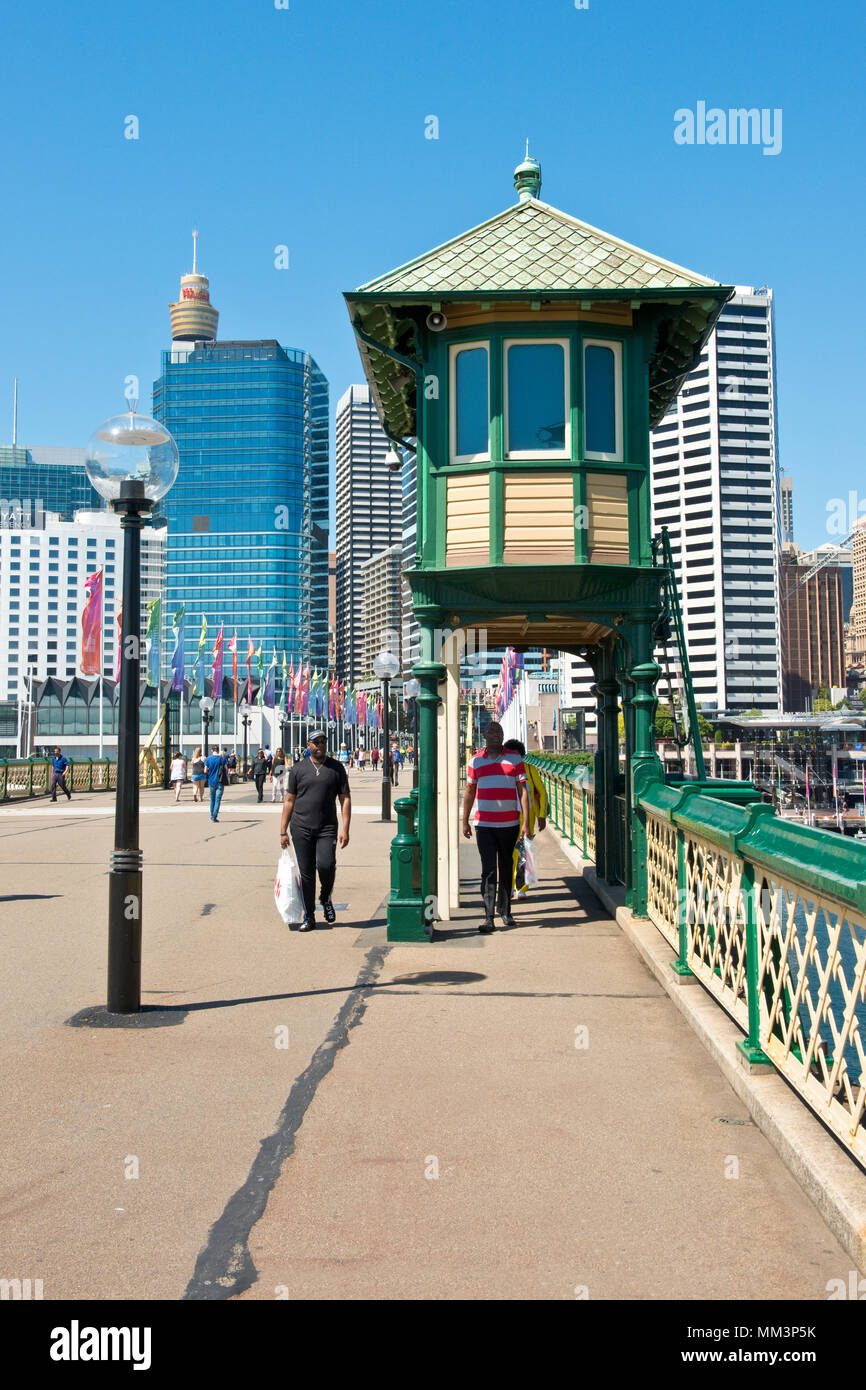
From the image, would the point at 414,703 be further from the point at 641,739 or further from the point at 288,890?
the point at 641,739

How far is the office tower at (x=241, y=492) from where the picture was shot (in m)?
186

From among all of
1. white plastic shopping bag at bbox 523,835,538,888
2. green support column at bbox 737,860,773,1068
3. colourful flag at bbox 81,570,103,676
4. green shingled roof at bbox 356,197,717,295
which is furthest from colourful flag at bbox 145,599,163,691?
green support column at bbox 737,860,773,1068

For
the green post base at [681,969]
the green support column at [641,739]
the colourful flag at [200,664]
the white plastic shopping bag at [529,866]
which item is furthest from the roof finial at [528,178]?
the colourful flag at [200,664]

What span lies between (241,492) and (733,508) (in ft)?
260

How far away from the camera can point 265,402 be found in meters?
186

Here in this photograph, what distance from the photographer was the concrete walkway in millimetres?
3762

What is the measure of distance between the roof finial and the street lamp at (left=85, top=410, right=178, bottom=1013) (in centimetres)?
605

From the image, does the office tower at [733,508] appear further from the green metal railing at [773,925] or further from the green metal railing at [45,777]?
the green metal railing at [773,925]

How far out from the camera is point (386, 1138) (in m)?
5.06

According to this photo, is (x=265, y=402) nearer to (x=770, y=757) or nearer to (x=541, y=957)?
(x=770, y=757)

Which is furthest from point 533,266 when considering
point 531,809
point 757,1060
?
point 757,1060
